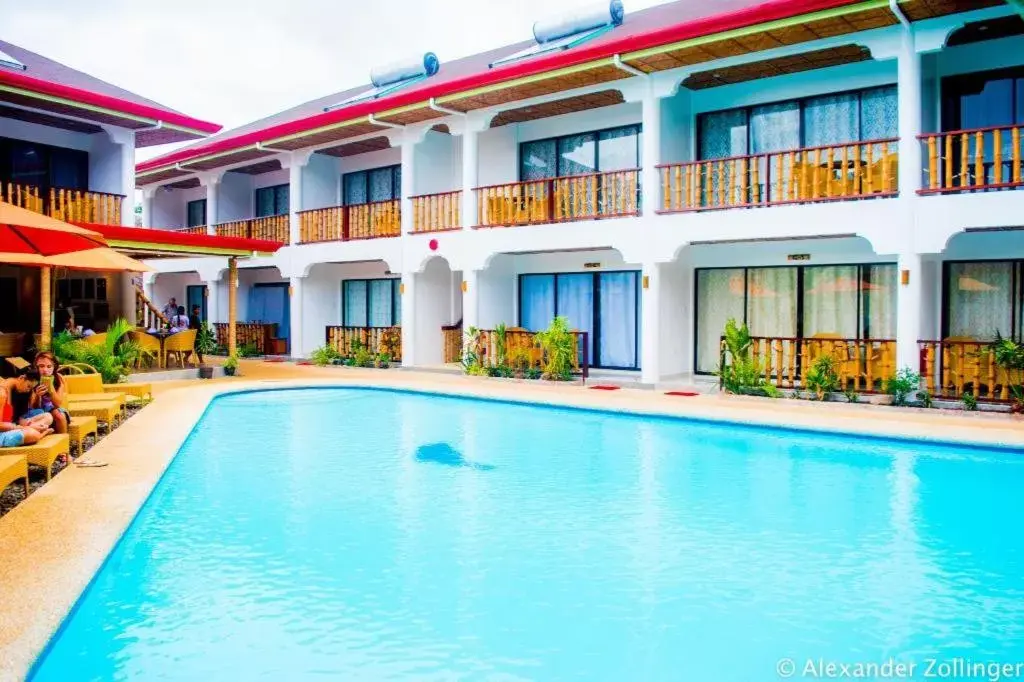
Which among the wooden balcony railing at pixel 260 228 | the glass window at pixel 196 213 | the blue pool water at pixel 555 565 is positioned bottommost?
the blue pool water at pixel 555 565

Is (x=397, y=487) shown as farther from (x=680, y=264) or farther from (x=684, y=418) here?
(x=680, y=264)

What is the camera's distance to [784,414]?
12258 mm

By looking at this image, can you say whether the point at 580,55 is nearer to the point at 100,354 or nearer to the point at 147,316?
the point at 100,354

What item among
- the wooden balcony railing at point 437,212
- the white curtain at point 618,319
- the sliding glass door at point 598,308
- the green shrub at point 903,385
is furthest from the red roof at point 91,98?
the green shrub at point 903,385

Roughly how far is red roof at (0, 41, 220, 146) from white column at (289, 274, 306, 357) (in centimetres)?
394

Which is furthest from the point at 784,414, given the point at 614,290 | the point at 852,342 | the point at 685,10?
the point at 685,10

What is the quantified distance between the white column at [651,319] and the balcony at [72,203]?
1274cm

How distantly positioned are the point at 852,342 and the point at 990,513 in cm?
689

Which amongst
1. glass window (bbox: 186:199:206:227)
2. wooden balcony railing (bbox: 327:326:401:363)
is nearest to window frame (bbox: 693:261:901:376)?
wooden balcony railing (bbox: 327:326:401:363)

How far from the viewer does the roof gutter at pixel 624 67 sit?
49.2 feet

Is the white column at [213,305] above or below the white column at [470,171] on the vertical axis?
below

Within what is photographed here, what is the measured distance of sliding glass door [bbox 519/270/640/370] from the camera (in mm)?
18859

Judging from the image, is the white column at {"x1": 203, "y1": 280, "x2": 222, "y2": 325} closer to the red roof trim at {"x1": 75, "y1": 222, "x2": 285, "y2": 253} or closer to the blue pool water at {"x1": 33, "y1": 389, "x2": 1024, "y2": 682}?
the red roof trim at {"x1": 75, "y1": 222, "x2": 285, "y2": 253}

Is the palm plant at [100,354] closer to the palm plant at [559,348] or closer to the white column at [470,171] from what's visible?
the white column at [470,171]
